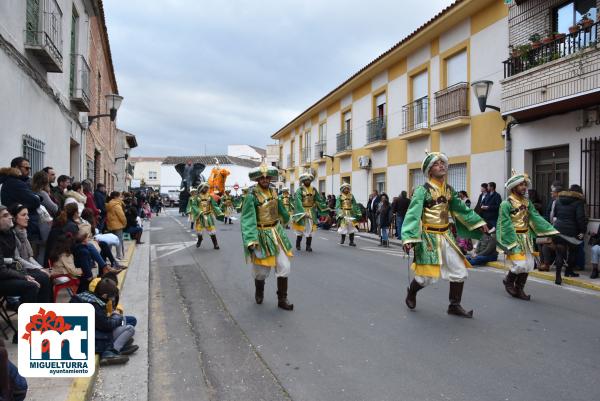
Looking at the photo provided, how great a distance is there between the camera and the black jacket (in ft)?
28.2

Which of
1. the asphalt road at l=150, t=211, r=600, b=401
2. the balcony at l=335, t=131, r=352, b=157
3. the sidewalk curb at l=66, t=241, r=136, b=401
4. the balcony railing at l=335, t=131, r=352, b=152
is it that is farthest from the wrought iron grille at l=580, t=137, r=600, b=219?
the balcony railing at l=335, t=131, r=352, b=152

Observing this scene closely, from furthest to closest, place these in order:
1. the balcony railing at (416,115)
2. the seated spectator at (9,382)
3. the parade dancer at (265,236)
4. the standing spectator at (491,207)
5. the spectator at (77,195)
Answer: the balcony railing at (416,115) → the standing spectator at (491,207) → the spectator at (77,195) → the parade dancer at (265,236) → the seated spectator at (9,382)

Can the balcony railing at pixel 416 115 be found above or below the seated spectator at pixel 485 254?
above

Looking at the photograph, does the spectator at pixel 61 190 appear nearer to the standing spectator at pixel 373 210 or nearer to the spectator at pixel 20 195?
the spectator at pixel 20 195

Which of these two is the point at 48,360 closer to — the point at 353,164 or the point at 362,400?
the point at 362,400

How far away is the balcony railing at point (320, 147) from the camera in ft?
94.4

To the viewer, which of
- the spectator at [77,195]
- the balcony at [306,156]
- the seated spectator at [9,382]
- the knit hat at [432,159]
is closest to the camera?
the seated spectator at [9,382]

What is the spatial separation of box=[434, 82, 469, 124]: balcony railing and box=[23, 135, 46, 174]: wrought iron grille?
460 inches

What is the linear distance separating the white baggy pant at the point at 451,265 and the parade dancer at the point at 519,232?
4.32 feet

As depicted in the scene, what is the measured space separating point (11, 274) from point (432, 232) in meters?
4.57

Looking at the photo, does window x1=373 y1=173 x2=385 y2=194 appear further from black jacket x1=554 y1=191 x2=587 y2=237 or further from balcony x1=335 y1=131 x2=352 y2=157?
black jacket x1=554 y1=191 x2=587 y2=237

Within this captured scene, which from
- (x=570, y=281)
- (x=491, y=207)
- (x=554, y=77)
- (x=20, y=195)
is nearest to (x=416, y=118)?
(x=491, y=207)

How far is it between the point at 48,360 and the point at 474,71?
14043 mm

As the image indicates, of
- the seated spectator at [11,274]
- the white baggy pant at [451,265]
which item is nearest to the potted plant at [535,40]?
the white baggy pant at [451,265]
